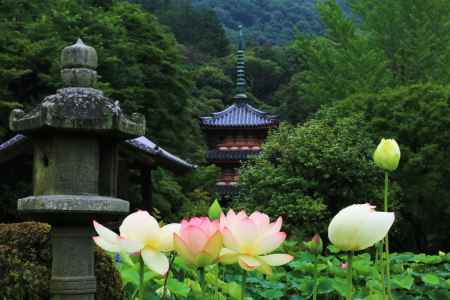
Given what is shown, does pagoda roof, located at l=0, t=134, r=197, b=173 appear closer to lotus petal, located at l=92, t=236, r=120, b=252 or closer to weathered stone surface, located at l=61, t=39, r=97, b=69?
weathered stone surface, located at l=61, t=39, r=97, b=69

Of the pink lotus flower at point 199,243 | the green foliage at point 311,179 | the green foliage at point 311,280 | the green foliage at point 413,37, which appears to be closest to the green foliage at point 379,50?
the green foliage at point 413,37

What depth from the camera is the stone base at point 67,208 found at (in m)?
3.34

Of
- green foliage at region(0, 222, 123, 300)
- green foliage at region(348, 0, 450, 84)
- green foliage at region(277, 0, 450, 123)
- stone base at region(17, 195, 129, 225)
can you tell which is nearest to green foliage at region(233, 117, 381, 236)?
green foliage at region(277, 0, 450, 123)

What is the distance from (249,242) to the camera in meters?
0.91

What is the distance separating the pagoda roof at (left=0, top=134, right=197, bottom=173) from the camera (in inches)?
269

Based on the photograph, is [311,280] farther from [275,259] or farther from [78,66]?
[275,259]

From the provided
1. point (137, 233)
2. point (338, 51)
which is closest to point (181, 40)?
point (338, 51)

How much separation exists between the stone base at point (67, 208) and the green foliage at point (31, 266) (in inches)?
4.7

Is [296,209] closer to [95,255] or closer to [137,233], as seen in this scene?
[95,255]

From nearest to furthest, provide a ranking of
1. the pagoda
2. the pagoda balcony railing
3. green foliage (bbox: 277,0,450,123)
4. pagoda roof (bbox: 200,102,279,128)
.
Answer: green foliage (bbox: 277,0,450,123), the pagoda balcony railing, the pagoda, pagoda roof (bbox: 200,102,279,128)

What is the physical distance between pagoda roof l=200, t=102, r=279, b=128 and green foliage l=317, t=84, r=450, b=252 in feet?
27.5

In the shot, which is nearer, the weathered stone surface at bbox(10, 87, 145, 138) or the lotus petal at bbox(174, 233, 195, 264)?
the lotus petal at bbox(174, 233, 195, 264)

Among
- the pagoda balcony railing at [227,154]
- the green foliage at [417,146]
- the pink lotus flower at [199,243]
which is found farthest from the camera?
the pagoda balcony railing at [227,154]

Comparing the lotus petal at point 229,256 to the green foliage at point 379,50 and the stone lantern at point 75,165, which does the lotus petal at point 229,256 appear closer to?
the stone lantern at point 75,165
